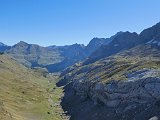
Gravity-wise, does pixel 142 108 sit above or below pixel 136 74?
Result: below

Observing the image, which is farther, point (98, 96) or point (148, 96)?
point (98, 96)

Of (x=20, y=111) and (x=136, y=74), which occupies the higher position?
(x=136, y=74)

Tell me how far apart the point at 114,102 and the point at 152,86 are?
16.3 m

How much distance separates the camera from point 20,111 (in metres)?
136

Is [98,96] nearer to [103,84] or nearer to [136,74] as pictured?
[103,84]

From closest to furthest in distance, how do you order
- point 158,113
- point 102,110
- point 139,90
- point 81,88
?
point 158,113
point 139,90
point 102,110
point 81,88

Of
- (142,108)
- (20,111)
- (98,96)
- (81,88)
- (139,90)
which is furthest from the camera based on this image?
(81,88)

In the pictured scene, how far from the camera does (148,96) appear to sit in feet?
324

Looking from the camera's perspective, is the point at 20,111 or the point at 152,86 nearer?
the point at 152,86

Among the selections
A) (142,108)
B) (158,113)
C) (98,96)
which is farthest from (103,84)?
(158,113)

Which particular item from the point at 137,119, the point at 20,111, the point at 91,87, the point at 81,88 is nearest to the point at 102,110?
the point at 137,119

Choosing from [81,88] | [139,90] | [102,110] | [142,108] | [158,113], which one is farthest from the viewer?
[81,88]

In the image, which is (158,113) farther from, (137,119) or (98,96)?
(98,96)

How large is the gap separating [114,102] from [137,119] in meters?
20.1
